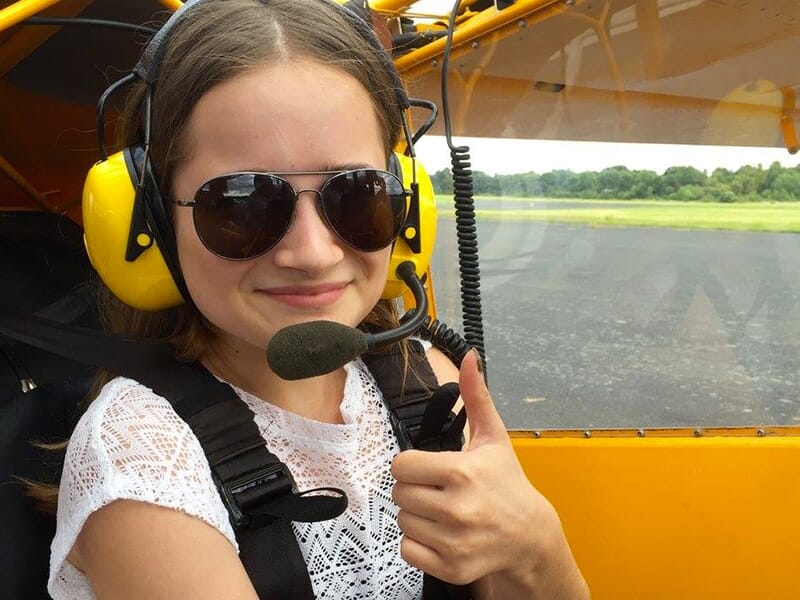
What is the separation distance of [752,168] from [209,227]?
1168 mm

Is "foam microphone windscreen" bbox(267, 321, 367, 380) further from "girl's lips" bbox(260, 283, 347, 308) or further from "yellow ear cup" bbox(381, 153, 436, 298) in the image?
"yellow ear cup" bbox(381, 153, 436, 298)

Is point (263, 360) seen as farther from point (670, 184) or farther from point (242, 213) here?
point (670, 184)

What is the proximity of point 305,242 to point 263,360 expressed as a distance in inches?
9.9

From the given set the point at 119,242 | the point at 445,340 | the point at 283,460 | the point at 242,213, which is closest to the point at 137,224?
the point at 119,242

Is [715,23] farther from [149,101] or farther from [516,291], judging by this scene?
[149,101]

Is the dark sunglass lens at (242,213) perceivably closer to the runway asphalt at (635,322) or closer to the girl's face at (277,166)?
the girl's face at (277,166)

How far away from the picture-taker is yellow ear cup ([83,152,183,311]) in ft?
2.87

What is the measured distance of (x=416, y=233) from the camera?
105 cm

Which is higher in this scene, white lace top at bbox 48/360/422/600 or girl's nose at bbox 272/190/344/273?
girl's nose at bbox 272/190/344/273

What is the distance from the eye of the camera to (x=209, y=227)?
79cm

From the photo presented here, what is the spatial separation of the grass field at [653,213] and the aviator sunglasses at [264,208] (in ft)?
2.40

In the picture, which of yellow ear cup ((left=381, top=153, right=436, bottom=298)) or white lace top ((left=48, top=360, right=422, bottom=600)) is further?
yellow ear cup ((left=381, top=153, right=436, bottom=298))

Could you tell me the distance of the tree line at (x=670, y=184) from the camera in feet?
4.64

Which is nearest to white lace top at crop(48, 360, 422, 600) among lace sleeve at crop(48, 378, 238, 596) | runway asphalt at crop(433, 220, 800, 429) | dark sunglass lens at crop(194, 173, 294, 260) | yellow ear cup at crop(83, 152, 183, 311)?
lace sleeve at crop(48, 378, 238, 596)
